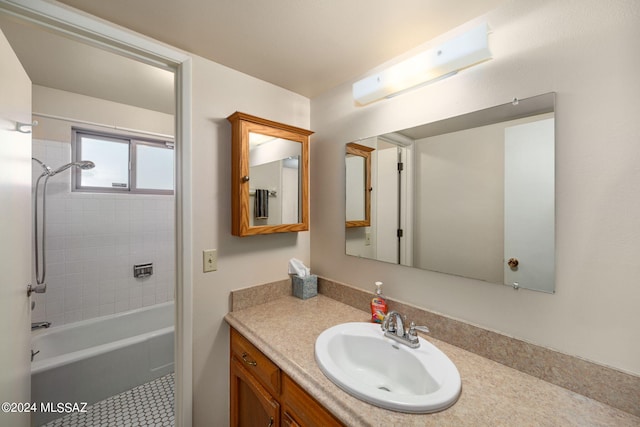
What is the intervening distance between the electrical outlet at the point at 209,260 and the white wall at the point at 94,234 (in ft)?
5.17

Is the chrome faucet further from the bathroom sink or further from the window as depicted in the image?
the window

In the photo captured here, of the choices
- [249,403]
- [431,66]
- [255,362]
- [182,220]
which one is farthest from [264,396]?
[431,66]

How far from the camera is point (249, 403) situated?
49.4 inches

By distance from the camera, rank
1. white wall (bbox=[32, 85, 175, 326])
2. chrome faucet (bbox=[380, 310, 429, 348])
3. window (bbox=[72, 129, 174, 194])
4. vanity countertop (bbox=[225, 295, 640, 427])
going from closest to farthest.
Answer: vanity countertop (bbox=[225, 295, 640, 427])
chrome faucet (bbox=[380, 310, 429, 348])
white wall (bbox=[32, 85, 175, 326])
window (bbox=[72, 129, 174, 194])

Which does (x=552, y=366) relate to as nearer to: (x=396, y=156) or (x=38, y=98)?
(x=396, y=156)

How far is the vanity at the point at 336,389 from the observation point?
68 centimetres

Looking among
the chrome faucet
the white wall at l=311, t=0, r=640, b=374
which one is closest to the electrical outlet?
the chrome faucet

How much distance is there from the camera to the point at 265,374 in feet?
3.51

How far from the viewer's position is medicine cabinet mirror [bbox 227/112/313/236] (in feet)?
4.39

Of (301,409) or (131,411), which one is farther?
(131,411)

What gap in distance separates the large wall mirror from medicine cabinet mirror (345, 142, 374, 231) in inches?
1.5

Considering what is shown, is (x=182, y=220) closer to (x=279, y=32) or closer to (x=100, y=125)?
(x=279, y=32)

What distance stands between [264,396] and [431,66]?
153 centimetres

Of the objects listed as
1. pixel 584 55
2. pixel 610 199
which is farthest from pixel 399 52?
pixel 610 199
